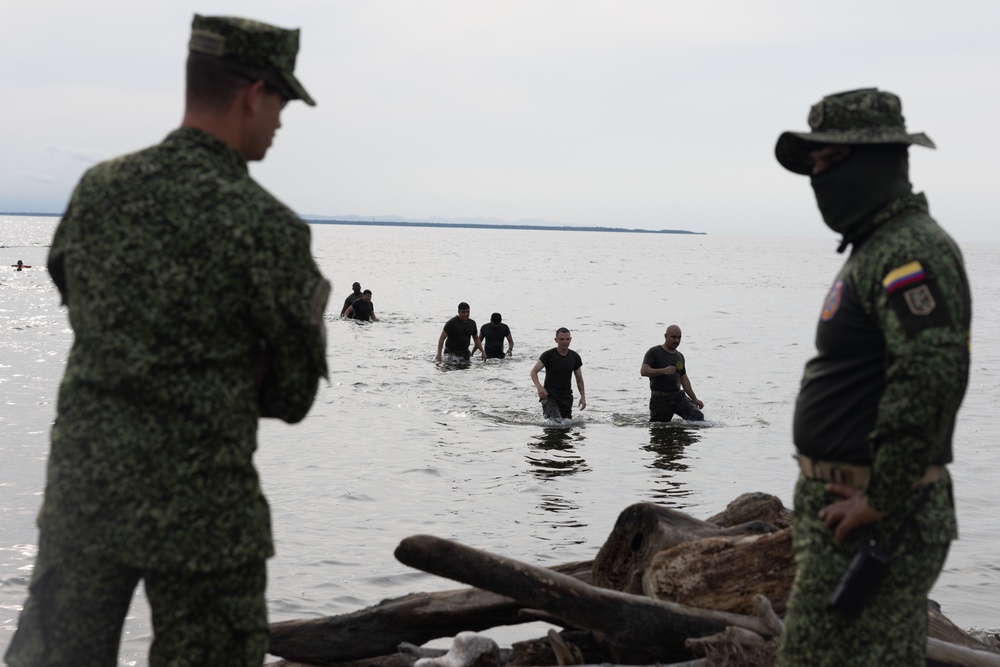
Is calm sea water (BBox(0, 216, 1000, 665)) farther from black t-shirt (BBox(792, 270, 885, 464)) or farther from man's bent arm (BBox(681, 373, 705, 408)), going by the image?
black t-shirt (BBox(792, 270, 885, 464))

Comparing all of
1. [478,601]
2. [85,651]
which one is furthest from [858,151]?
[478,601]

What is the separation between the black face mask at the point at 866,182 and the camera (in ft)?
11.2

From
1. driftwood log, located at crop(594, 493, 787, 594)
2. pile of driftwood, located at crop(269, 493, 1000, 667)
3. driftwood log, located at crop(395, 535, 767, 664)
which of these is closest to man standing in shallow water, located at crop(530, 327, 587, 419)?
driftwood log, located at crop(594, 493, 787, 594)

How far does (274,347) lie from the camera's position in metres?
2.97

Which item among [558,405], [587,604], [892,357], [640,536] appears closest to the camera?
[892,357]

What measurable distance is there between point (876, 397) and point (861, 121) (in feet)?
2.89

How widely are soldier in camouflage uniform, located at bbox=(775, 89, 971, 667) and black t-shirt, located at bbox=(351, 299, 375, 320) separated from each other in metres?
32.2

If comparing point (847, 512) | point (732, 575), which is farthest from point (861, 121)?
point (732, 575)

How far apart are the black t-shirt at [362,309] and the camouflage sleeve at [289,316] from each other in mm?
32343

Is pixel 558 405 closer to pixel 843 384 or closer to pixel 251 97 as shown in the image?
pixel 843 384

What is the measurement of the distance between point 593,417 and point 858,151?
18.3 meters

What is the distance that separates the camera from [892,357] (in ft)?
10.3

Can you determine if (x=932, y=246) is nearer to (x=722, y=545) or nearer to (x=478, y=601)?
(x=722, y=545)

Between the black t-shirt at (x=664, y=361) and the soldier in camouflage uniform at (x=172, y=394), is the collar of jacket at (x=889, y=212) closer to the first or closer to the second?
the soldier in camouflage uniform at (x=172, y=394)
